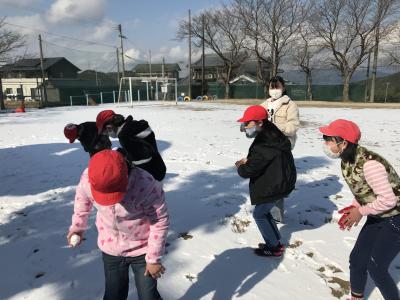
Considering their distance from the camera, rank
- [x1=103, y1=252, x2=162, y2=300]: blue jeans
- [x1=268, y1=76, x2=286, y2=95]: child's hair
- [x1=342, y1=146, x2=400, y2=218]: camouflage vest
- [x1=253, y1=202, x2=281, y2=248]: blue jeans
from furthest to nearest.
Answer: [x1=268, y1=76, x2=286, y2=95]: child's hair → [x1=253, y1=202, x2=281, y2=248]: blue jeans → [x1=342, y1=146, x2=400, y2=218]: camouflage vest → [x1=103, y1=252, x2=162, y2=300]: blue jeans

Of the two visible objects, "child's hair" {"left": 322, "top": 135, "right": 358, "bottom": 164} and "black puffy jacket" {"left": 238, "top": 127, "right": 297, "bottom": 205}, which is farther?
"black puffy jacket" {"left": 238, "top": 127, "right": 297, "bottom": 205}

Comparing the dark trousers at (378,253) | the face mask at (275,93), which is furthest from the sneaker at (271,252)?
the face mask at (275,93)

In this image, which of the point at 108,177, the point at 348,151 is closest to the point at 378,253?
the point at 348,151

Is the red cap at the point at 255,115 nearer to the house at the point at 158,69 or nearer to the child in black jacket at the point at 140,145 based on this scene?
the child in black jacket at the point at 140,145

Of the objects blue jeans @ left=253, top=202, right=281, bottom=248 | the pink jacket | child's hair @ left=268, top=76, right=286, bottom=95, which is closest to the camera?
the pink jacket

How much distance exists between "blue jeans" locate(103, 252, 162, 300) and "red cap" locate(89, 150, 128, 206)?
0.48m

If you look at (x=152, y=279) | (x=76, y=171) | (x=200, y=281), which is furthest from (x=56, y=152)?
(x=152, y=279)

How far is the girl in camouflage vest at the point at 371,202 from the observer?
2.23m

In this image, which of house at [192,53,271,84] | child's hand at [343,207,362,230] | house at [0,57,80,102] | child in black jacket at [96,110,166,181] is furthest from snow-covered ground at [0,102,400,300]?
house at [0,57,80,102]

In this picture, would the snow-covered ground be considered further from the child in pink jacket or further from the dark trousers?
the child in pink jacket

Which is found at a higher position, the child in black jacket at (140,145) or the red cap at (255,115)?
the red cap at (255,115)

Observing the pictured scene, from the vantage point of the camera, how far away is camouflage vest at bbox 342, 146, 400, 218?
229cm

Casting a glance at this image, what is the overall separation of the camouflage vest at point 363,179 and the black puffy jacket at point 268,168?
83 cm

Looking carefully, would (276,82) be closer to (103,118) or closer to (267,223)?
(267,223)
